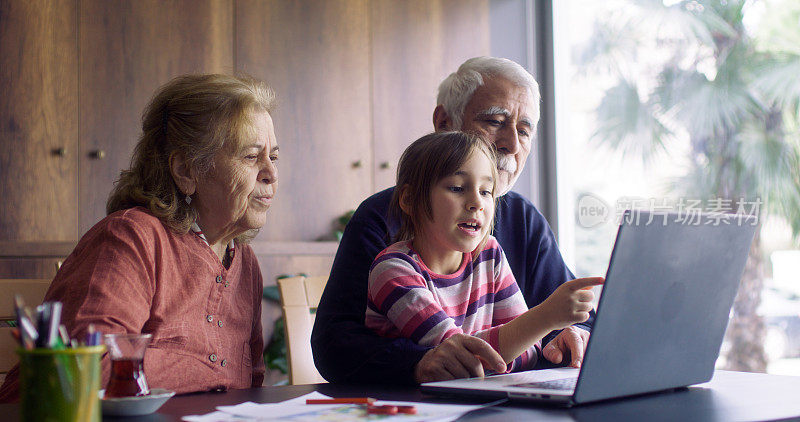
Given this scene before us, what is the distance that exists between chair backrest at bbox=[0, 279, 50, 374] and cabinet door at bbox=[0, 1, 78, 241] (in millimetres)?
1447

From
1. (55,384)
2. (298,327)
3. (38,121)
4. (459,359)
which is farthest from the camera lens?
(38,121)

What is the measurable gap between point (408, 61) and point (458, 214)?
262 centimetres

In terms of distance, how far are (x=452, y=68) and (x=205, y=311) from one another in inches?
109

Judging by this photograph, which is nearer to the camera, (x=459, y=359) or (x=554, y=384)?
(x=554, y=384)

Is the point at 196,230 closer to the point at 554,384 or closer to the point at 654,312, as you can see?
the point at 554,384

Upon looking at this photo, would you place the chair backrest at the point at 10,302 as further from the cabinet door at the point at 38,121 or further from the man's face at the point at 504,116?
the cabinet door at the point at 38,121

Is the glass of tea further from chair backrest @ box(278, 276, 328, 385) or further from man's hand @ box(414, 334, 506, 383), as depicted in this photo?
chair backrest @ box(278, 276, 328, 385)

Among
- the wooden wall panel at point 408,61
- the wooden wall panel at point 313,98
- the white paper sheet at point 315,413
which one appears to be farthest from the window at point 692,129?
the white paper sheet at point 315,413

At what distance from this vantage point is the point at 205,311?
4.45 ft

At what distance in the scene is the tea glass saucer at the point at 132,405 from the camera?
0.82m

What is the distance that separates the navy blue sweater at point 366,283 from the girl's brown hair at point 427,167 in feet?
0.39

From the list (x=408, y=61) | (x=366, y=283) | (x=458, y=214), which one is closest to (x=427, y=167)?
(x=458, y=214)

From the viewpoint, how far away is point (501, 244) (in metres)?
1.66

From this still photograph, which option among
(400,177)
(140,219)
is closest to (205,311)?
(140,219)
